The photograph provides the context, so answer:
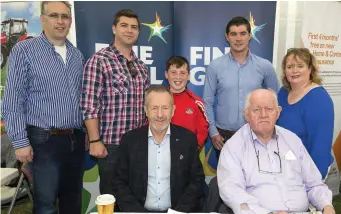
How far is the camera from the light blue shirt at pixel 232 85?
2803 mm

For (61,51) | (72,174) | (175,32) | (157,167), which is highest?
(175,32)

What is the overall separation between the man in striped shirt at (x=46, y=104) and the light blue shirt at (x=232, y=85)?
118cm

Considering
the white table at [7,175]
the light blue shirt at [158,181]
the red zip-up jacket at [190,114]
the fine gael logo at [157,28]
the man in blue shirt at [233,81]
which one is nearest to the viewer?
the light blue shirt at [158,181]

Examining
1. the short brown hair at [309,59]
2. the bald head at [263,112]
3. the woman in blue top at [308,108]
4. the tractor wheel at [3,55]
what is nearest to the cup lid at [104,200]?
the bald head at [263,112]

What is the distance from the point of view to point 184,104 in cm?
264

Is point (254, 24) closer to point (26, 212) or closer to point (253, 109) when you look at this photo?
point (253, 109)

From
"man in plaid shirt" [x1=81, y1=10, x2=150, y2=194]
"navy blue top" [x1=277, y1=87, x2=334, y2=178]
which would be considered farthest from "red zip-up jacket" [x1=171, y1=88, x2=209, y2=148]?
"navy blue top" [x1=277, y1=87, x2=334, y2=178]

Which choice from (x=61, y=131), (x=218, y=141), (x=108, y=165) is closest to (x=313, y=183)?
(x=218, y=141)

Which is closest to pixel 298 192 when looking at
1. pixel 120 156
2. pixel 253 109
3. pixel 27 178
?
pixel 253 109

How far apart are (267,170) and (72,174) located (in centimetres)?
151

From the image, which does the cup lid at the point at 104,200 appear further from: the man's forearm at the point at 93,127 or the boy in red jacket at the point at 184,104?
the boy in red jacket at the point at 184,104

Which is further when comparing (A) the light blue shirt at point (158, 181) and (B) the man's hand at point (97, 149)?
(B) the man's hand at point (97, 149)

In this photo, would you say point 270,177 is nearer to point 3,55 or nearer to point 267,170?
point 267,170

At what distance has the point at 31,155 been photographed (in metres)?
2.23
